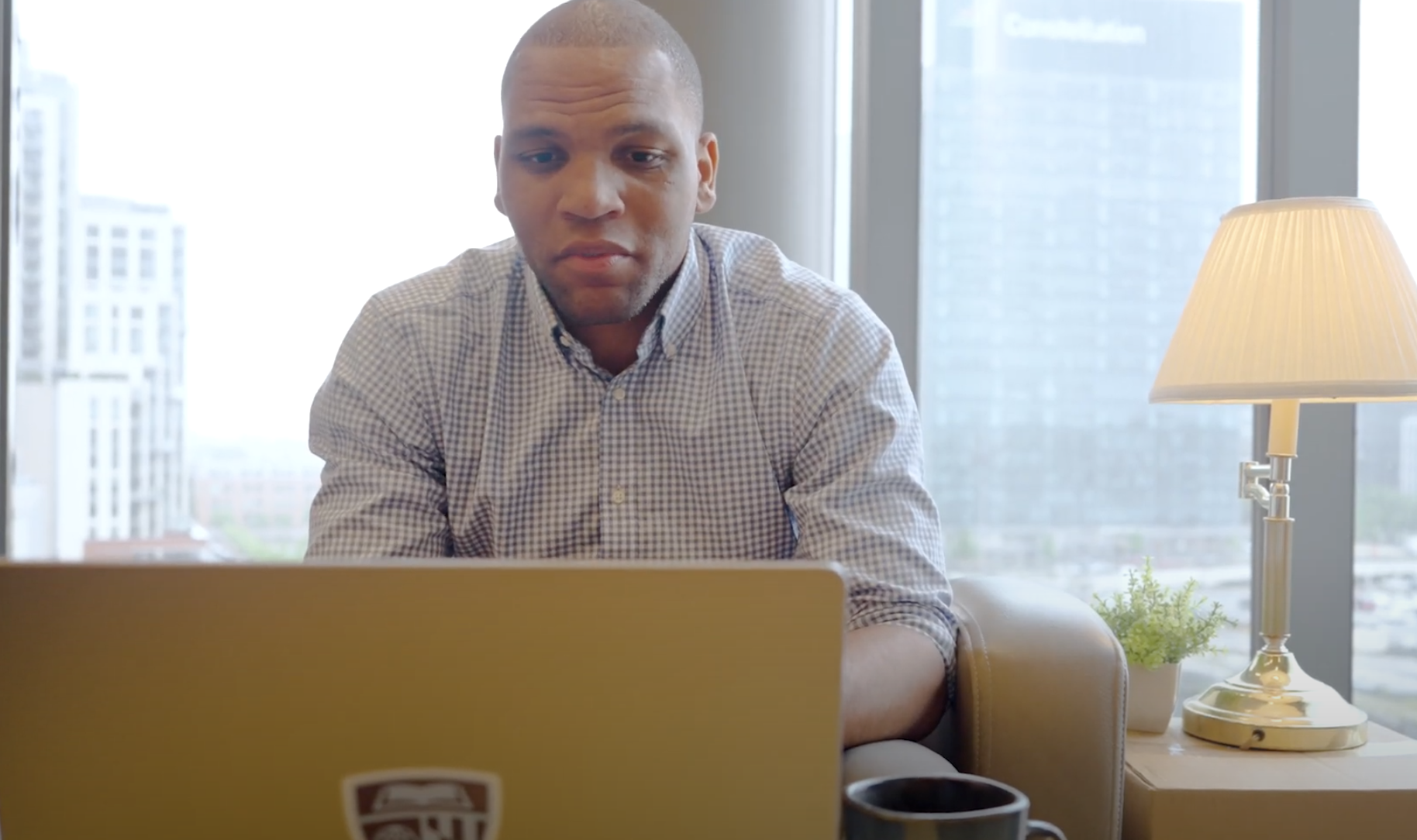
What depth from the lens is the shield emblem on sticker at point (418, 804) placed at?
2.03 feet

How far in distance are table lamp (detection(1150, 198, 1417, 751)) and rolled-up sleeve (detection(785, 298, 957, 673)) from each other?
1.21 ft

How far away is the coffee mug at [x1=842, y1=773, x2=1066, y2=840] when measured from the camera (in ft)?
2.20

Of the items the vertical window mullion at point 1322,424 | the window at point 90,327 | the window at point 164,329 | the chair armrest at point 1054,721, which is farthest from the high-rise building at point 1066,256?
the window at point 90,327

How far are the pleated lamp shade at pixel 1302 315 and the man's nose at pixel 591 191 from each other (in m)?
0.74

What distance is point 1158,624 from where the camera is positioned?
1.71 meters

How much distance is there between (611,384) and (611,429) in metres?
0.06

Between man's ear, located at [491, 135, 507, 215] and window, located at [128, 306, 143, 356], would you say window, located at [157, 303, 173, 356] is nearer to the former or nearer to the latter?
window, located at [128, 306, 143, 356]

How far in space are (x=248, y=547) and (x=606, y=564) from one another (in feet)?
8.33

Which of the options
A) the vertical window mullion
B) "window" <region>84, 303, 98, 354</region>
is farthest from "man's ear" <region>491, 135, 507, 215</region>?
"window" <region>84, 303, 98, 354</region>

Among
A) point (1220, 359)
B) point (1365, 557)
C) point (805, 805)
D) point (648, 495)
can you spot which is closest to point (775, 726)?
point (805, 805)

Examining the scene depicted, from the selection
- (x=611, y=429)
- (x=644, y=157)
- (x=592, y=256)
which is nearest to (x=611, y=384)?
(x=611, y=429)

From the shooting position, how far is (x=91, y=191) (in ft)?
9.36

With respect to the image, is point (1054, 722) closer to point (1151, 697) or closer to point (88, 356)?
point (1151, 697)

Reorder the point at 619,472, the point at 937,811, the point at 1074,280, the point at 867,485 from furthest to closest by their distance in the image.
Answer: the point at 1074,280
the point at 619,472
the point at 867,485
the point at 937,811
